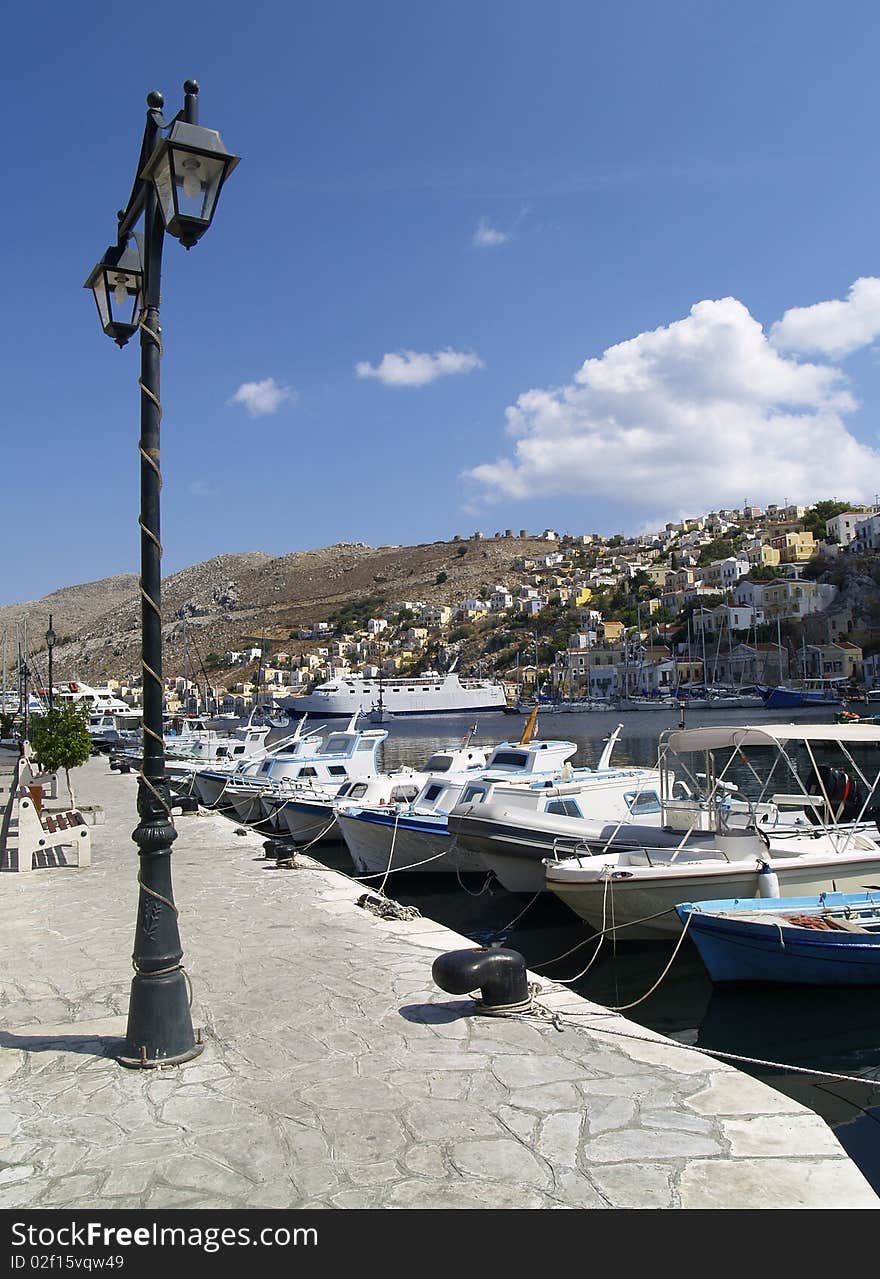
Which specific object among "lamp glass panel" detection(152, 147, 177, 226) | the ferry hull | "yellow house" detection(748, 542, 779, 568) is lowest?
the ferry hull

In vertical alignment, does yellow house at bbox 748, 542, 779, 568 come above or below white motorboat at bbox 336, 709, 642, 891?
above

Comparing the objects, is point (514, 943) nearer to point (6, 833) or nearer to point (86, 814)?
point (6, 833)

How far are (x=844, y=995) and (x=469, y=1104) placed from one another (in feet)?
21.3

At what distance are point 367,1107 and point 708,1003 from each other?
20.1ft

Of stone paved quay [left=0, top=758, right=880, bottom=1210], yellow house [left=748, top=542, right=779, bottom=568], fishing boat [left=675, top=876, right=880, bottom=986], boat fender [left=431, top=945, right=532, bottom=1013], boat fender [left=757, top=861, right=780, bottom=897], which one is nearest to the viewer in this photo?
stone paved quay [left=0, top=758, right=880, bottom=1210]

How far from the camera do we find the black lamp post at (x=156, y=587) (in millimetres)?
5008

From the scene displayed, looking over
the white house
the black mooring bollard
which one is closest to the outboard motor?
the black mooring bollard

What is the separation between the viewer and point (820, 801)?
13734 mm

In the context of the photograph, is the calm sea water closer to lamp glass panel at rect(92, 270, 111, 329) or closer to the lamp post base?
the lamp post base

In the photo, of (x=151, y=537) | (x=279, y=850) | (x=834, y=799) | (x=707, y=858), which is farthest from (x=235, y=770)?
(x=151, y=537)

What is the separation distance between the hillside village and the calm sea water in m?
74.6

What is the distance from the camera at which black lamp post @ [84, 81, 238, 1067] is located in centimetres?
501

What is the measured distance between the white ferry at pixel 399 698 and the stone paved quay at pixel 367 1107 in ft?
383

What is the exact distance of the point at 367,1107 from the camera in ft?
15.4
